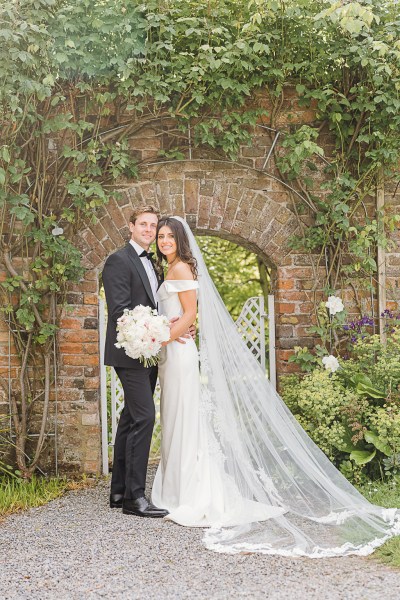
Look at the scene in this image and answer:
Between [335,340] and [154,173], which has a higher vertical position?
[154,173]

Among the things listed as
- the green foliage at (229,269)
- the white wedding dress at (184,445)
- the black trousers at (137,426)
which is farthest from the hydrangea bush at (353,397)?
the green foliage at (229,269)

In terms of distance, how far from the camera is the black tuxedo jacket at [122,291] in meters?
4.56

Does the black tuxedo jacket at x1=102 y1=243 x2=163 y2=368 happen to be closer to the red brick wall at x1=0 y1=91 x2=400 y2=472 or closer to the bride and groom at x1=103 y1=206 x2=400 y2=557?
the bride and groom at x1=103 y1=206 x2=400 y2=557

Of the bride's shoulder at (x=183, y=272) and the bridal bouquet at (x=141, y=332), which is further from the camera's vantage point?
the bride's shoulder at (x=183, y=272)

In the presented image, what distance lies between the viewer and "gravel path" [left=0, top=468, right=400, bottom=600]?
132 inches

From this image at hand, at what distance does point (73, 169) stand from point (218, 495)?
284 centimetres

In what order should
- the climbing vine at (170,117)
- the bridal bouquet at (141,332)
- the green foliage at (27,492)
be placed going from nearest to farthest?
the bridal bouquet at (141,332), the green foliage at (27,492), the climbing vine at (170,117)

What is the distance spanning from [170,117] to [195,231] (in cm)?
95

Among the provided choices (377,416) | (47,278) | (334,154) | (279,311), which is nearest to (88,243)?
(47,278)

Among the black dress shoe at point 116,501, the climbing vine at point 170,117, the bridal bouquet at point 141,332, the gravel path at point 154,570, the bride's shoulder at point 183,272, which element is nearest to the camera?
the gravel path at point 154,570

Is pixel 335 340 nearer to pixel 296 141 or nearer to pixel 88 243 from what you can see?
pixel 296 141

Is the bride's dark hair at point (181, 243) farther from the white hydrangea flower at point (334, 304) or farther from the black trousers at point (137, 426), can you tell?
the white hydrangea flower at point (334, 304)

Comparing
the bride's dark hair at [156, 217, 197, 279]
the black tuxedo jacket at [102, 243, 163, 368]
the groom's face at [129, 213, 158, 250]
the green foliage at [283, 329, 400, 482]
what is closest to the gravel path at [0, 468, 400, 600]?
the black tuxedo jacket at [102, 243, 163, 368]

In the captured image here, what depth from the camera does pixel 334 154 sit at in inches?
233
